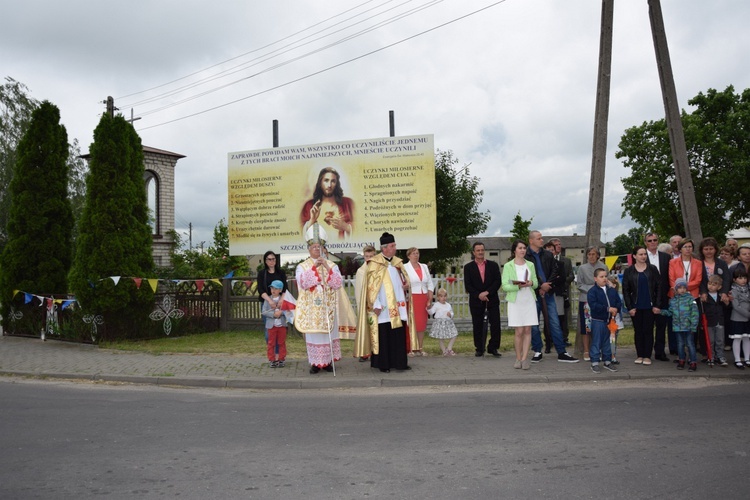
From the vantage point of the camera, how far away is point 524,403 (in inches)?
284

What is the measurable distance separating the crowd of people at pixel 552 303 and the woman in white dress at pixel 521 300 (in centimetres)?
1

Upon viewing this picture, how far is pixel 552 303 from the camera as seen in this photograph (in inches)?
A: 411

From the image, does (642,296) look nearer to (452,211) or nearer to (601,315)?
(601,315)

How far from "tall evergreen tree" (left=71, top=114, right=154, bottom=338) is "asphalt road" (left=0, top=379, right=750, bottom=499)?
593 cm

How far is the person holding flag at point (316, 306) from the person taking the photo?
9.47m

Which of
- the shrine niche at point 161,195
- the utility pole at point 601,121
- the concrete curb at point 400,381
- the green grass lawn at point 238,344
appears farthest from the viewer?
the shrine niche at point 161,195

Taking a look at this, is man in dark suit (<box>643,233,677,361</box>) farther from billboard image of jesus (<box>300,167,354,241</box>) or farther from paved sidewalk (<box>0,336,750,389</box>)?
billboard image of jesus (<box>300,167,354,241</box>)

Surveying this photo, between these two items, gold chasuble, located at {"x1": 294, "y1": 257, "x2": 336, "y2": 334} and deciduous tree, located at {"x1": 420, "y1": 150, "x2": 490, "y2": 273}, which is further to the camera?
deciduous tree, located at {"x1": 420, "y1": 150, "x2": 490, "y2": 273}

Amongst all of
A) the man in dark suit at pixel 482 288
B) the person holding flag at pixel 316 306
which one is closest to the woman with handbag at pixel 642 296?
the man in dark suit at pixel 482 288

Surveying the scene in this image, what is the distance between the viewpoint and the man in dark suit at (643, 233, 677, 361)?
9516 mm

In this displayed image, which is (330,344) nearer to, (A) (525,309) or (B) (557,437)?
(A) (525,309)

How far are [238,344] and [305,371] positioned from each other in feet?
13.8

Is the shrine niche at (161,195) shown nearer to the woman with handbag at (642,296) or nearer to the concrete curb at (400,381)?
the concrete curb at (400,381)

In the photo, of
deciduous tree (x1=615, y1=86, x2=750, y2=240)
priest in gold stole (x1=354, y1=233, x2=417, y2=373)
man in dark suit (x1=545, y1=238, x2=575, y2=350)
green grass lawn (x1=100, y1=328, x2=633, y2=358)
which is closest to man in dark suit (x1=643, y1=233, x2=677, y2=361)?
man in dark suit (x1=545, y1=238, x2=575, y2=350)
